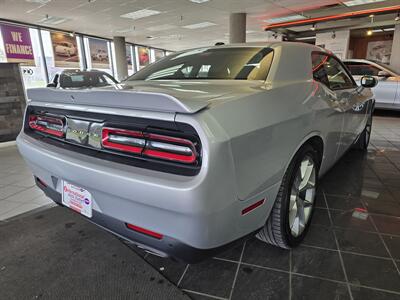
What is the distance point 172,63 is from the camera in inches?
86.7

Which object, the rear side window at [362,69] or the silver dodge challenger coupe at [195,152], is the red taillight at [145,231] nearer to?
the silver dodge challenger coupe at [195,152]

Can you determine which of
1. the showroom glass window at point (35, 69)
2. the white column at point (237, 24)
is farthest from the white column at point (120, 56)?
the white column at point (237, 24)

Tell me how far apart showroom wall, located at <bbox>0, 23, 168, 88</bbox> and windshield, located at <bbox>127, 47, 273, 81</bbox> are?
9381mm

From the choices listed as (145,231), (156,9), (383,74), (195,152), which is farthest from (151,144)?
A: (156,9)

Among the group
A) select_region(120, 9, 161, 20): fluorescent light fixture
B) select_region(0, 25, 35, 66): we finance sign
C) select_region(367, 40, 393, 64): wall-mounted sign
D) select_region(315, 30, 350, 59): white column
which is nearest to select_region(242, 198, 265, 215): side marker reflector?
select_region(120, 9, 161, 20): fluorescent light fixture

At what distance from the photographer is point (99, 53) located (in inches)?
570

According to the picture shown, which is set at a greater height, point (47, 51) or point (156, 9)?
point (156, 9)

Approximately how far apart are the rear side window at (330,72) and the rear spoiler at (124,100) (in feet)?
4.21

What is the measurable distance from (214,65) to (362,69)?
7512mm

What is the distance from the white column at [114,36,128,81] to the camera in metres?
13.7

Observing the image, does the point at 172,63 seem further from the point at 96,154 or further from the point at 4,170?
the point at 4,170

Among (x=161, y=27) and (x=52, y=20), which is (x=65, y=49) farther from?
(x=161, y=27)

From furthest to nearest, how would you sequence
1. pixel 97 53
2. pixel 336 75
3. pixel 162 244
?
pixel 97 53 → pixel 336 75 → pixel 162 244

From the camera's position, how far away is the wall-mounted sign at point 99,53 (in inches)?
551
